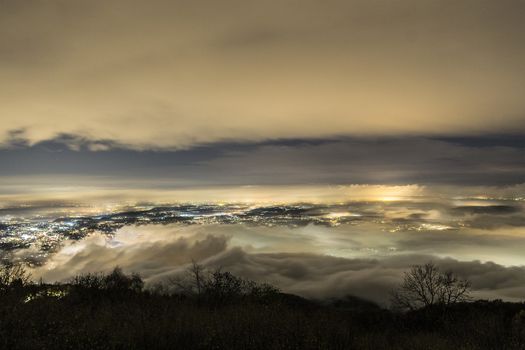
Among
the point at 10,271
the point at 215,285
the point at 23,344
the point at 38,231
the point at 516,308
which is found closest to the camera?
the point at 23,344

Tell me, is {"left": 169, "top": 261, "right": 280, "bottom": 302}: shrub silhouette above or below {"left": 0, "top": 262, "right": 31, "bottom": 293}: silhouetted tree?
below

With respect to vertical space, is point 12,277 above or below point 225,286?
above

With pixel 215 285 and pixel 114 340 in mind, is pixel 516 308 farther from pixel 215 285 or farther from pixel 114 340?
pixel 114 340

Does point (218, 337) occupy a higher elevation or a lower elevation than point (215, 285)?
higher

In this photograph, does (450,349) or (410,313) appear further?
(410,313)

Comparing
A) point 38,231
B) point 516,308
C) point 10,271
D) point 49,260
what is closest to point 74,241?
point 49,260

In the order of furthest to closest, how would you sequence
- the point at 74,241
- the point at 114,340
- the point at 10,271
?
the point at 74,241 → the point at 10,271 → the point at 114,340

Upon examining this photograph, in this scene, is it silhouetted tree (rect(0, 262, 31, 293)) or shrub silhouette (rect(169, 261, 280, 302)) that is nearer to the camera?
silhouetted tree (rect(0, 262, 31, 293))

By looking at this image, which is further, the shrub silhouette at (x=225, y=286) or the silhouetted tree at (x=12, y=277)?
the shrub silhouette at (x=225, y=286)

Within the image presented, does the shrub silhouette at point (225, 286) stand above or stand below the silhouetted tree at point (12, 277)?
below

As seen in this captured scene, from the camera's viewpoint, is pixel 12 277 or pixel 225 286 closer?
pixel 12 277

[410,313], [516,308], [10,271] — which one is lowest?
[516,308]
